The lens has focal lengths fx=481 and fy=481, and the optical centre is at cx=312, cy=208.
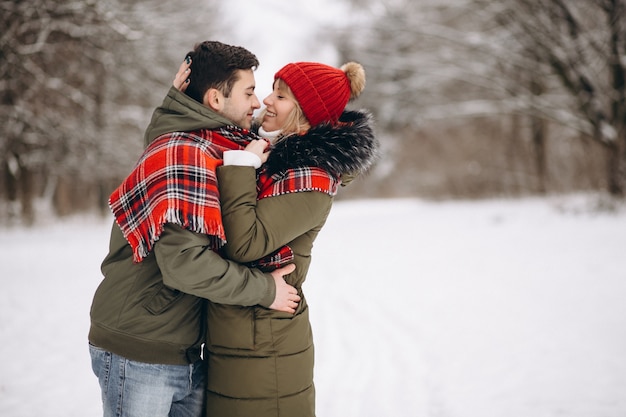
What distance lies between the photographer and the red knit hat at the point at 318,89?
2.11m

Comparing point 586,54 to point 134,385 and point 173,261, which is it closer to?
point 173,261

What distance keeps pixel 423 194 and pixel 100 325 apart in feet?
69.9

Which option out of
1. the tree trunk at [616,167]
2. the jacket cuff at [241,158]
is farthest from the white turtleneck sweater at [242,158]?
the tree trunk at [616,167]

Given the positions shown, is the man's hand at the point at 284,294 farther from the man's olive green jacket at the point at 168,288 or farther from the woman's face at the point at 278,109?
the woman's face at the point at 278,109

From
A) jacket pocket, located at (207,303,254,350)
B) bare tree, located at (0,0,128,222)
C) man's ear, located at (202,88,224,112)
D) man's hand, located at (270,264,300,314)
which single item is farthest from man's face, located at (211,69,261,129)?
bare tree, located at (0,0,128,222)

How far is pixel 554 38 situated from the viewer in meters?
10.4

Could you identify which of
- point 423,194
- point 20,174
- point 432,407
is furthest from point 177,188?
point 423,194

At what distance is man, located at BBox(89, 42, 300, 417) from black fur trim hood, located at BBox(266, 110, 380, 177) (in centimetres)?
20

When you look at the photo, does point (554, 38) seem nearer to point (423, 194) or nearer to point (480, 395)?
point (480, 395)

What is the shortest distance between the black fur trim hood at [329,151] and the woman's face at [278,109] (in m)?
0.28

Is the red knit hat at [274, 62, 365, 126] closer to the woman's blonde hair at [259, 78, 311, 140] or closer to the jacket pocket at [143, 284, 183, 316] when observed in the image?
the woman's blonde hair at [259, 78, 311, 140]

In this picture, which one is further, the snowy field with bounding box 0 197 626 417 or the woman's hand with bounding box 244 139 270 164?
the snowy field with bounding box 0 197 626 417

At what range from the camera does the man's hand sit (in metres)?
1.80

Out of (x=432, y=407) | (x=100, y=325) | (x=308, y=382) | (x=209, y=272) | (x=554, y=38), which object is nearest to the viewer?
(x=209, y=272)
